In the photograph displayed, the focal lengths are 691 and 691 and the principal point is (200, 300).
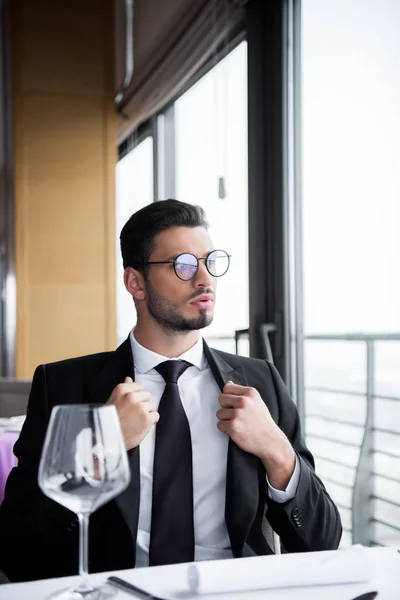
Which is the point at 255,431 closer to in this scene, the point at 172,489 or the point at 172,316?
the point at 172,489

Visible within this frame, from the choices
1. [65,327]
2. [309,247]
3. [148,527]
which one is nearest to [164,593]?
[148,527]

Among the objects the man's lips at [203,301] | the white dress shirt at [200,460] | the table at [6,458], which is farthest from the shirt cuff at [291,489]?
the table at [6,458]

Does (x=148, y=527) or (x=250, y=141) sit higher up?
(x=250, y=141)

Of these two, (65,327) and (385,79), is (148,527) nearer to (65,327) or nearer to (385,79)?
(385,79)

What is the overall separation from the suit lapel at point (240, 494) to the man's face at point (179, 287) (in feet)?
0.94

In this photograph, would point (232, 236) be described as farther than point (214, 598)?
Yes

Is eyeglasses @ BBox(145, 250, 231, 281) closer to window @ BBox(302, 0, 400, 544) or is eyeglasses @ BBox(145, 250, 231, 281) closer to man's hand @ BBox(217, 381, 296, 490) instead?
man's hand @ BBox(217, 381, 296, 490)

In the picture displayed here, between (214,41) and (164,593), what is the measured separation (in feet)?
10.8

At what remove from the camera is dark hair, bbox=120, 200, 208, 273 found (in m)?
1.58

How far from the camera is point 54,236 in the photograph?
5.54 metres

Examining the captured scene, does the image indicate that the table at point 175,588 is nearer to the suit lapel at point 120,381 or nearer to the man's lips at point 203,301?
the suit lapel at point 120,381

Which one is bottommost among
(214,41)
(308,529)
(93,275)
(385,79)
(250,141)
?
(308,529)

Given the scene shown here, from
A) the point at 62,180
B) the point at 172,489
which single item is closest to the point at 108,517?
the point at 172,489

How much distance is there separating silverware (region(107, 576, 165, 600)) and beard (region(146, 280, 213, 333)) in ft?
2.20
